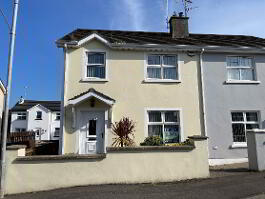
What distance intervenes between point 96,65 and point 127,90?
197cm

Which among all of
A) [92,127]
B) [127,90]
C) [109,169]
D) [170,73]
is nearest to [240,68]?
[170,73]

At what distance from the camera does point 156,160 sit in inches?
326

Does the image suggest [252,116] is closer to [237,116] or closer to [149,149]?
[237,116]

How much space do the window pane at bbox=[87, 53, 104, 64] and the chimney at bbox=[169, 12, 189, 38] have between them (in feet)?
17.0

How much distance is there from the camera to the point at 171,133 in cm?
1238

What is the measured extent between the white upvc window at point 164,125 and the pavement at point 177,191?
4134 millimetres

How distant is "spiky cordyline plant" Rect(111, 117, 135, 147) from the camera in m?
11.2

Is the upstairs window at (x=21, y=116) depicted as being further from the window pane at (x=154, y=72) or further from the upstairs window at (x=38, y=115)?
the window pane at (x=154, y=72)

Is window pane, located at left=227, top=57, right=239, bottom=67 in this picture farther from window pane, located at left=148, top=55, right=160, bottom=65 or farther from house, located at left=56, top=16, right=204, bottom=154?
window pane, located at left=148, top=55, right=160, bottom=65

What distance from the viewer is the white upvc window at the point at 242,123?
12727 mm

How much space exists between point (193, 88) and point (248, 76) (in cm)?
320

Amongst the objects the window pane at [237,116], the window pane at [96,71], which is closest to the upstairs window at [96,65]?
the window pane at [96,71]

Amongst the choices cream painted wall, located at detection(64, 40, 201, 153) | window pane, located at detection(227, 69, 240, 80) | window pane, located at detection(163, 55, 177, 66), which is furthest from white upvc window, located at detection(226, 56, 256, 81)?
window pane, located at detection(163, 55, 177, 66)

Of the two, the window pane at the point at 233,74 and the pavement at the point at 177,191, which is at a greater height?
the window pane at the point at 233,74
